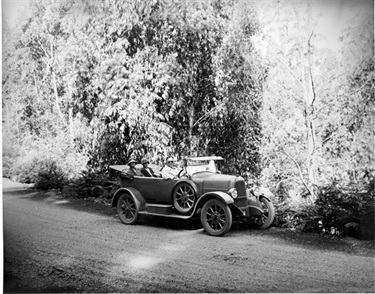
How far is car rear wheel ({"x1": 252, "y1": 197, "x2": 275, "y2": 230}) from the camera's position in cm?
385

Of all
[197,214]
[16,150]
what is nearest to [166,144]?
[197,214]

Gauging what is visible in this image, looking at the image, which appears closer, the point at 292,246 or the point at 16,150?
the point at 292,246

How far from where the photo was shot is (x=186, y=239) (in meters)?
3.89

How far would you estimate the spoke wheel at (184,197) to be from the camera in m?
3.89

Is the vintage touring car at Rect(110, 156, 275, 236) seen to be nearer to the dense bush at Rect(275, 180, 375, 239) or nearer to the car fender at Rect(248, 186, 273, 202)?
the car fender at Rect(248, 186, 273, 202)

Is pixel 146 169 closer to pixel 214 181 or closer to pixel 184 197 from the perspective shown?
pixel 184 197

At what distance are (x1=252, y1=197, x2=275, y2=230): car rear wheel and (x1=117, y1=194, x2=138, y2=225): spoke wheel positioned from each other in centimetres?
108

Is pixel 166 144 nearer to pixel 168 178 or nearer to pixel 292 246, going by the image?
pixel 168 178

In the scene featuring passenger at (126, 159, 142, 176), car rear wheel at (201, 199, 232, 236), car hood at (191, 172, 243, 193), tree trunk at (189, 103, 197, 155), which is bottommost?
car rear wheel at (201, 199, 232, 236)

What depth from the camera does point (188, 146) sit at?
407 cm

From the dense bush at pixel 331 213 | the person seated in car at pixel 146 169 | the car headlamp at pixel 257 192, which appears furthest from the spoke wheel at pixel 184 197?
the dense bush at pixel 331 213

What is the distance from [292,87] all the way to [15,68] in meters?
2.48

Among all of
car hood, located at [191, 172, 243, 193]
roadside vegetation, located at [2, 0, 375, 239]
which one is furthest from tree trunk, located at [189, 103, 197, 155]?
car hood, located at [191, 172, 243, 193]

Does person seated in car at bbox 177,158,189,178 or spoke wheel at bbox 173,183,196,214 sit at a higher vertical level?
person seated in car at bbox 177,158,189,178
